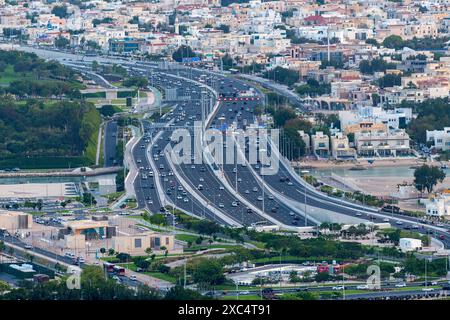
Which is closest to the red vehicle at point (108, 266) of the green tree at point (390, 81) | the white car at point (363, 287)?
the white car at point (363, 287)

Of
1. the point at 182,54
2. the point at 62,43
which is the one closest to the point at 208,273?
the point at 182,54

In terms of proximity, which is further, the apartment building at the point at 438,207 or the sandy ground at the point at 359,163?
the sandy ground at the point at 359,163

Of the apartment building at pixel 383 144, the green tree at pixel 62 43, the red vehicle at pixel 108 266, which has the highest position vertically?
the red vehicle at pixel 108 266

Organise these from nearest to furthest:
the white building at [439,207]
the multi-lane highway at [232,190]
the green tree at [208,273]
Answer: the green tree at [208,273], the multi-lane highway at [232,190], the white building at [439,207]

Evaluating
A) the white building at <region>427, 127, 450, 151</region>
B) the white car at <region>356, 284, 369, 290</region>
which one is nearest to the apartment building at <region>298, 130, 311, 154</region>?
the white building at <region>427, 127, 450, 151</region>

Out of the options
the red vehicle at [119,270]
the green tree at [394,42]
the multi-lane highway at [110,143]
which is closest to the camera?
the red vehicle at [119,270]

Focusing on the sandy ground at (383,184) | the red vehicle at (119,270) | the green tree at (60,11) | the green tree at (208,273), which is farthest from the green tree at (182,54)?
the green tree at (208,273)

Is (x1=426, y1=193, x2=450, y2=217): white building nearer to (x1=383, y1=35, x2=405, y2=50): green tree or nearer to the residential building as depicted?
the residential building

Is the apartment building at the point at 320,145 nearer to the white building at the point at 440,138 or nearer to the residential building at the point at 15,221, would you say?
the white building at the point at 440,138

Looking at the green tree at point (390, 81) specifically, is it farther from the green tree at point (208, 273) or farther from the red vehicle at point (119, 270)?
the green tree at point (208, 273)

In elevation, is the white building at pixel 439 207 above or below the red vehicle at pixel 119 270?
below
